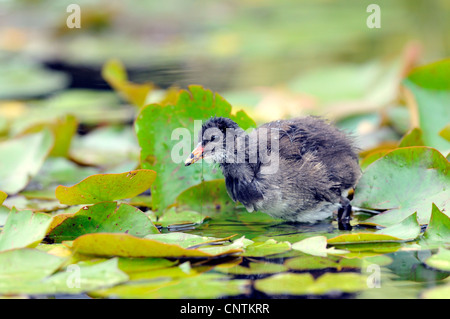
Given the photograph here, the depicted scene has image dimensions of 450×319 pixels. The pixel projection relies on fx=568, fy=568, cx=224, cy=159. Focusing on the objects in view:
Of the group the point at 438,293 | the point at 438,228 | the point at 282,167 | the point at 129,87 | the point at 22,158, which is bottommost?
the point at 438,293

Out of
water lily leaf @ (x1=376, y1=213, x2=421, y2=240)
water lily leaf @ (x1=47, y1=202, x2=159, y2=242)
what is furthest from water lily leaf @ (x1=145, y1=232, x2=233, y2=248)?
water lily leaf @ (x1=376, y1=213, x2=421, y2=240)

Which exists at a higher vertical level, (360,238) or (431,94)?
(431,94)

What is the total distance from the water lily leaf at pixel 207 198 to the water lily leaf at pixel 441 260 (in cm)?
146

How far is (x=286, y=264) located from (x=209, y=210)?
42.0 inches

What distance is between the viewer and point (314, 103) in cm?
575

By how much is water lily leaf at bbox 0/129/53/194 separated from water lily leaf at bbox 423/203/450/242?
8.58 feet

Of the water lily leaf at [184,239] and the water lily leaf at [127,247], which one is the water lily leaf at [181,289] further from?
the water lily leaf at [184,239]

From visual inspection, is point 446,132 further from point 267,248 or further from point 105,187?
point 105,187

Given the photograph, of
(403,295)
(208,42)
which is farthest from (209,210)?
(208,42)

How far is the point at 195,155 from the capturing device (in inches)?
136

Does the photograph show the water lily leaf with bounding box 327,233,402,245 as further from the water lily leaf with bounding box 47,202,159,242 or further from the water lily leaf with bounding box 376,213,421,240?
the water lily leaf with bounding box 47,202,159,242

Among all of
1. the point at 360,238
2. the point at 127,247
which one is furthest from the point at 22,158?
the point at 360,238

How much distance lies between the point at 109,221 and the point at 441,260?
5.59ft

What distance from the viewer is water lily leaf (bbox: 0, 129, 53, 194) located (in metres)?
4.04
